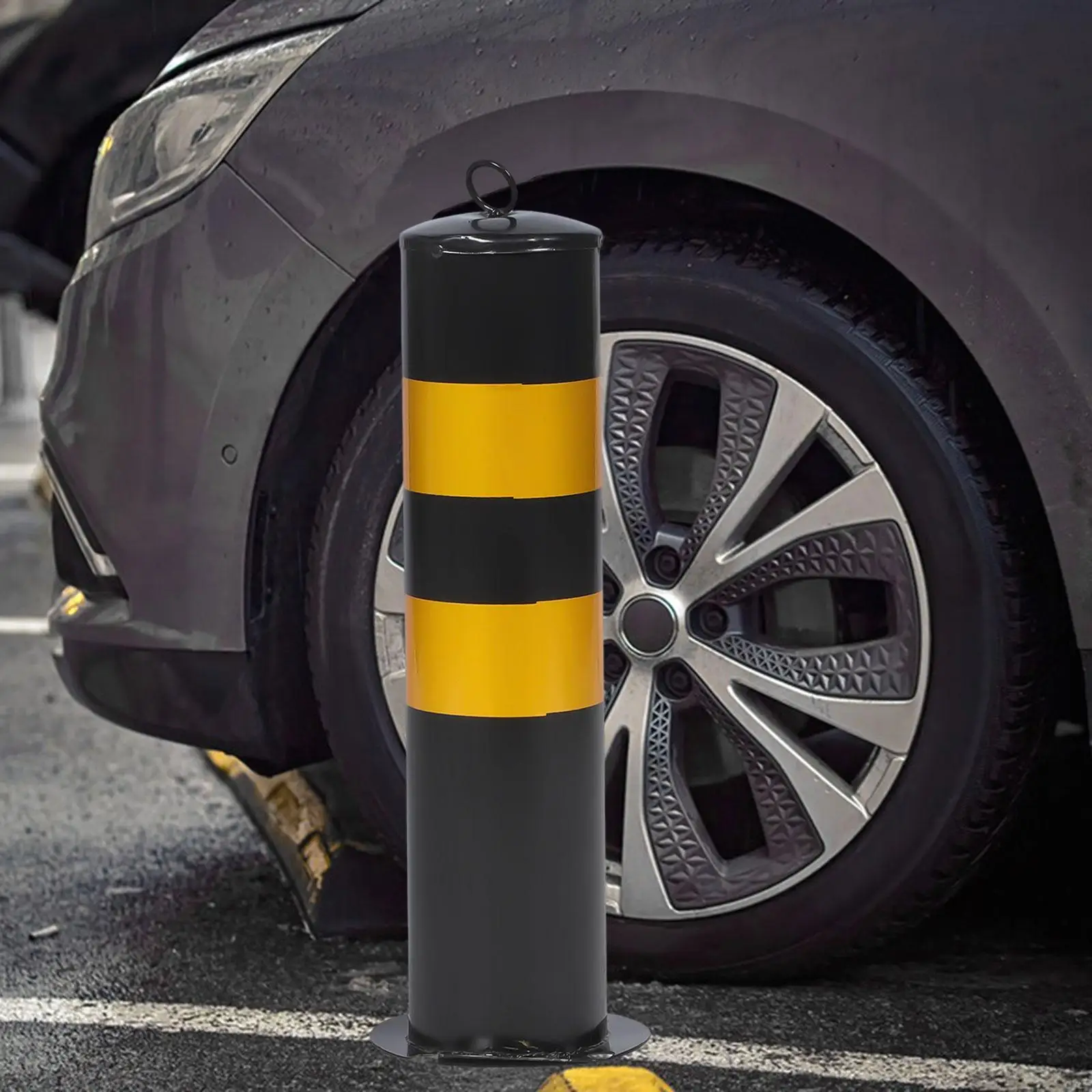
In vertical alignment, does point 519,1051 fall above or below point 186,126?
below

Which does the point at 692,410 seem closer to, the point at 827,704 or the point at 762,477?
the point at 762,477

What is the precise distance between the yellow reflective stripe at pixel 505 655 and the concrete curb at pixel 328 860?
34.6 inches

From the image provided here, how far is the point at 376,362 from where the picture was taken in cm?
296

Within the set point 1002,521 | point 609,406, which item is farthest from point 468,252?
point 1002,521

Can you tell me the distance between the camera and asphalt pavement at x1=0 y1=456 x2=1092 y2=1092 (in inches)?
99.2

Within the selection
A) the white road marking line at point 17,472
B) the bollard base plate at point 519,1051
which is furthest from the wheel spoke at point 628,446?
the white road marking line at point 17,472

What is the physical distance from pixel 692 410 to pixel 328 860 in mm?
873

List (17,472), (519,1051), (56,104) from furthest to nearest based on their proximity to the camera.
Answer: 1. (17,472)
2. (56,104)
3. (519,1051)

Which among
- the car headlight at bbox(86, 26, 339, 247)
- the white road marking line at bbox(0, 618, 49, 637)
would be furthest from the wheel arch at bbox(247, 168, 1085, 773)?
the white road marking line at bbox(0, 618, 49, 637)

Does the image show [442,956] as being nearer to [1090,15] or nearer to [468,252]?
[468,252]

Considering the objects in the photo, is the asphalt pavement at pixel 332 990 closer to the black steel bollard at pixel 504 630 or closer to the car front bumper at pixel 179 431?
the black steel bollard at pixel 504 630

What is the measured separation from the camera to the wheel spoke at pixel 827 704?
2.63 metres

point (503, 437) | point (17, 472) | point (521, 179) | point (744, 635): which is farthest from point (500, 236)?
point (17, 472)

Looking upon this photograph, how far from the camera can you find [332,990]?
9.36 ft
